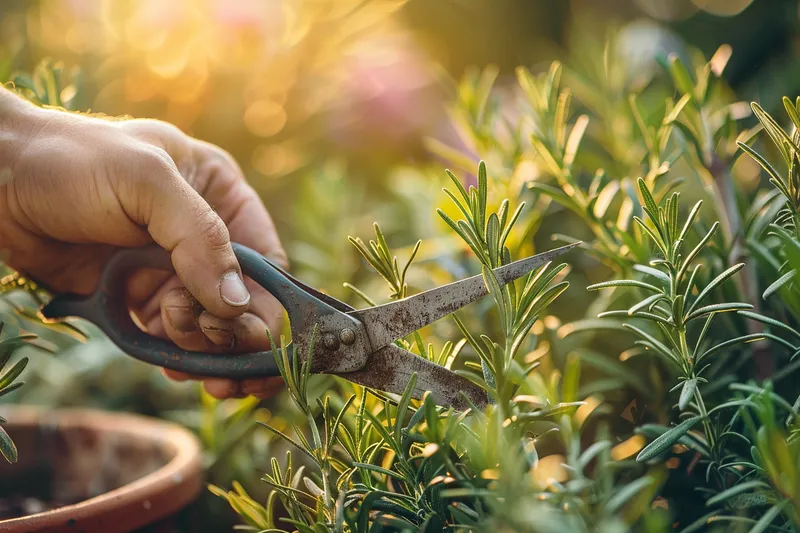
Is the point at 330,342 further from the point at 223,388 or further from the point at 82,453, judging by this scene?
the point at 82,453

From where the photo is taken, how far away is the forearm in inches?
20.0

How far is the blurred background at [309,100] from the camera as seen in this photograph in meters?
0.73

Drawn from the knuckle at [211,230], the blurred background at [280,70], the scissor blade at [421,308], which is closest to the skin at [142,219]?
the knuckle at [211,230]

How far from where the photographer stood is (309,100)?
3.86 feet

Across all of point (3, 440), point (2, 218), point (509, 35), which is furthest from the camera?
point (509, 35)

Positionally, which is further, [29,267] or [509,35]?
[509,35]

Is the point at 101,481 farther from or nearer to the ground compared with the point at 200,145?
nearer to the ground

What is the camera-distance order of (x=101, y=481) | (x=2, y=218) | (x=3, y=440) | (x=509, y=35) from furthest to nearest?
1. (x=509, y=35)
2. (x=101, y=481)
3. (x=2, y=218)
4. (x=3, y=440)

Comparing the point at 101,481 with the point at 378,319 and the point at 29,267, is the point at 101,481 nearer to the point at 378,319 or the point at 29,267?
the point at 29,267

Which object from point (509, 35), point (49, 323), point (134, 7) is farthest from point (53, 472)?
point (509, 35)

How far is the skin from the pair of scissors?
0.8 inches

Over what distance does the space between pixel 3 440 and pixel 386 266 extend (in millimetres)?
268

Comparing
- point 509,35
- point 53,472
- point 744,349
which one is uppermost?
point 509,35

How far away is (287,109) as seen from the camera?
1.18 metres
